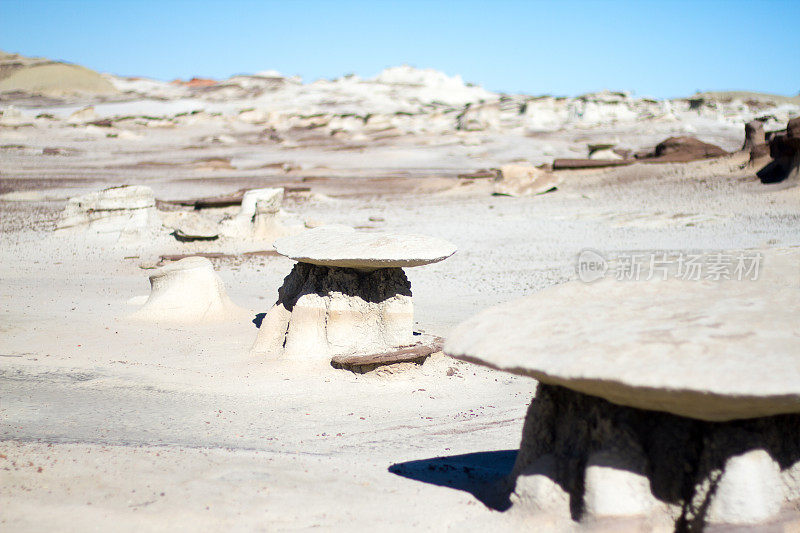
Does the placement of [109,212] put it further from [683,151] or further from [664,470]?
[683,151]

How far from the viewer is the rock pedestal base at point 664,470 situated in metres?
2.49

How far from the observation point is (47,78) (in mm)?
61469

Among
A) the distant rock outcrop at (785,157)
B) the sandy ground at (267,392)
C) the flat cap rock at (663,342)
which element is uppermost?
the distant rock outcrop at (785,157)

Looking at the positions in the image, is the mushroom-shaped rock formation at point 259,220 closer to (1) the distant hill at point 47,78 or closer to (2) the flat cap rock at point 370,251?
(2) the flat cap rock at point 370,251

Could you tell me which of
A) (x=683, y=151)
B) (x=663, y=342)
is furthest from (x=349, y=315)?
(x=683, y=151)

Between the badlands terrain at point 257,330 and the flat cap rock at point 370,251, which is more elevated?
the flat cap rock at point 370,251

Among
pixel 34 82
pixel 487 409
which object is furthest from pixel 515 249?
pixel 34 82

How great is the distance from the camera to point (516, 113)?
40.1m

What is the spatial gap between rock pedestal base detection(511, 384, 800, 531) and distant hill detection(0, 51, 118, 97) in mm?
61845

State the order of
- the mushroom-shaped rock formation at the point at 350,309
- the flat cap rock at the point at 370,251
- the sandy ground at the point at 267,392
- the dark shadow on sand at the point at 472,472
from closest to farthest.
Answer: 1. the sandy ground at the point at 267,392
2. the dark shadow on sand at the point at 472,472
3. the flat cap rock at the point at 370,251
4. the mushroom-shaped rock formation at the point at 350,309

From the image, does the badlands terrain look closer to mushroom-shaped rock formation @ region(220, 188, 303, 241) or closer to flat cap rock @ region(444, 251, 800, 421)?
mushroom-shaped rock formation @ region(220, 188, 303, 241)

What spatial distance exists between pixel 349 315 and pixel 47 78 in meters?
65.4

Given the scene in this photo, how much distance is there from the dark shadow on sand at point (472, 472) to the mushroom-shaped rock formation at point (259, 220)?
30.8 feet

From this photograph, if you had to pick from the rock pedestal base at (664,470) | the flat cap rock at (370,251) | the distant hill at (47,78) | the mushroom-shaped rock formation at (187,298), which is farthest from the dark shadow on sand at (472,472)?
the distant hill at (47,78)
